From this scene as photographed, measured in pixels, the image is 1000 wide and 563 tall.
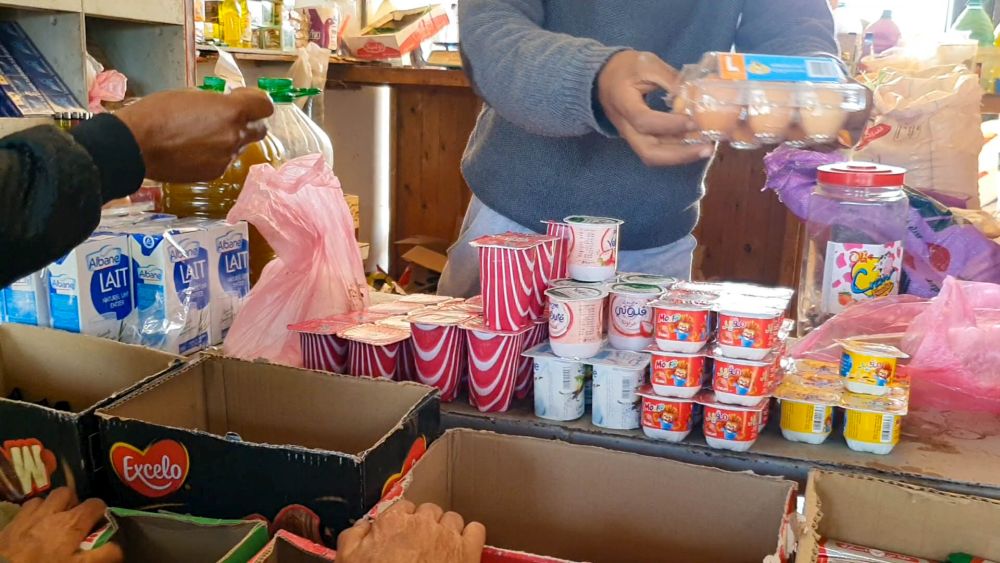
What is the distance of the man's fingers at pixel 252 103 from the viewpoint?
0.93 meters

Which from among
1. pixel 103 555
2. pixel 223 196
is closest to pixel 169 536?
pixel 103 555

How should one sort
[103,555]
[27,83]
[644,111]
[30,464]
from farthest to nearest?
[27,83] → [644,111] → [30,464] → [103,555]

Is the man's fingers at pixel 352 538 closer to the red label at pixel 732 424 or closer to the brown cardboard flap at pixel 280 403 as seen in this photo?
the brown cardboard flap at pixel 280 403

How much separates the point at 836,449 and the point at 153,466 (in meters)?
0.81

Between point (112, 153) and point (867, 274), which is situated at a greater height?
point (112, 153)

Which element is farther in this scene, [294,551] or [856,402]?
[856,402]

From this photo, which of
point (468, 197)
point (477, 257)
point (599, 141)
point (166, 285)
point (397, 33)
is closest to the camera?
point (166, 285)

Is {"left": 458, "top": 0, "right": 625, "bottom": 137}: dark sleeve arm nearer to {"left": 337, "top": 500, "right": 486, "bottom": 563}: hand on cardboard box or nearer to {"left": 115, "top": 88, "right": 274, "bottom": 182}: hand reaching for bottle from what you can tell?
{"left": 115, "top": 88, "right": 274, "bottom": 182}: hand reaching for bottle

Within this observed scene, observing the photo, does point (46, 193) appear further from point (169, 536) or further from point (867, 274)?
point (867, 274)

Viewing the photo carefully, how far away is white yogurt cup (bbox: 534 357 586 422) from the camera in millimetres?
1074

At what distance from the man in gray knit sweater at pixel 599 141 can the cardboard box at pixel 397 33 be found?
6.95ft

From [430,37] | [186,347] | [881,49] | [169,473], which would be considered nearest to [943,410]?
[169,473]

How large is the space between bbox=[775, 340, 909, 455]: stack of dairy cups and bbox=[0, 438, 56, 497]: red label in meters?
0.86

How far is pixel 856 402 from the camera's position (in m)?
1.01
